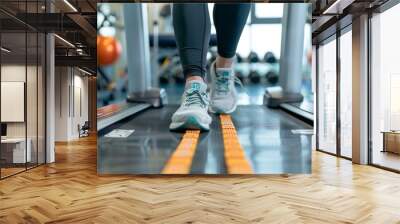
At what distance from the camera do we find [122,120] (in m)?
5.58

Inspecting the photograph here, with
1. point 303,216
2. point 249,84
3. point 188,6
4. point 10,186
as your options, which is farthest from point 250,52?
point 10,186

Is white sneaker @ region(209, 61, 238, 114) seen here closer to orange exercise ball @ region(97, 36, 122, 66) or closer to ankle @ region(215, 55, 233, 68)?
ankle @ region(215, 55, 233, 68)

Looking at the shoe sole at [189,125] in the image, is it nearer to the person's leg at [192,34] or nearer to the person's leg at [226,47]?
the person's leg at [226,47]

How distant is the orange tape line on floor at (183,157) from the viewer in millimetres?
5457

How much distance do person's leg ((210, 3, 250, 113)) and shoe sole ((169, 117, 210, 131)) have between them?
369 millimetres

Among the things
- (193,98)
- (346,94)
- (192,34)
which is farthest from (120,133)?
(346,94)

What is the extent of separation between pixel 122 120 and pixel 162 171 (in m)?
0.90

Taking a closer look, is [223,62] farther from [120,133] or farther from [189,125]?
[120,133]

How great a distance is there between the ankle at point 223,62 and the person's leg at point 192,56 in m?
0.17

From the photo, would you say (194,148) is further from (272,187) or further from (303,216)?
(303,216)

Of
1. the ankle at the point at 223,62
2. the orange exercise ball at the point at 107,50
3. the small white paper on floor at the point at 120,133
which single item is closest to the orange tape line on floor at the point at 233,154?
the ankle at the point at 223,62

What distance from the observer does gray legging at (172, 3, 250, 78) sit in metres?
5.57

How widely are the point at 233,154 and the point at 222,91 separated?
0.90m

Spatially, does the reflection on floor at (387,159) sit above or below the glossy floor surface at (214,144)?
below
